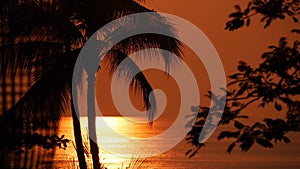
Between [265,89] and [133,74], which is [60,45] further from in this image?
[265,89]

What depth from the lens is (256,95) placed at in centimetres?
432

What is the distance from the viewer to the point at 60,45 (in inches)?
516

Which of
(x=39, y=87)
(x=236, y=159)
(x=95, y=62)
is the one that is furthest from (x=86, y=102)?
(x=236, y=159)

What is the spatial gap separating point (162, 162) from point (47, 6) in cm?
8971

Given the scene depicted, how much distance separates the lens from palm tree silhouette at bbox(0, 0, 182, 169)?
12242mm

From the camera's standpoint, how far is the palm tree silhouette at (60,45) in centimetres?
1224

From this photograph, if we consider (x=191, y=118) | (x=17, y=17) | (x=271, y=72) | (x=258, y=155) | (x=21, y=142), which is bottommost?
(x=258, y=155)

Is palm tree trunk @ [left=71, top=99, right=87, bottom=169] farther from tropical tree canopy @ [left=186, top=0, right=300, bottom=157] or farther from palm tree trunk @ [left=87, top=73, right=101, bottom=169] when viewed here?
tropical tree canopy @ [left=186, top=0, right=300, bottom=157]

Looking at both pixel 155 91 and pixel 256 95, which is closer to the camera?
pixel 256 95

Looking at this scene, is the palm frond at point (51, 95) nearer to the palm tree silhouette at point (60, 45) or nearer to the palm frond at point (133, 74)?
the palm tree silhouette at point (60, 45)

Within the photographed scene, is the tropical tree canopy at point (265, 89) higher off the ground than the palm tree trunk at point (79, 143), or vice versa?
the tropical tree canopy at point (265, 89)

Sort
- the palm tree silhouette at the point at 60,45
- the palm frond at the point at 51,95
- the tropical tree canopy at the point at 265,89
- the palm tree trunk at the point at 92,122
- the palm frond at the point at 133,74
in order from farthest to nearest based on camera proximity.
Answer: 1. the palm tree trunk at the point at 92,122
2. the palm frond at the point at 133,74
3. the palm tree silhouette at the point at 60,45
4. the palm frond at the point at 51,95
5. the tropical tree canopy at the point at 265,89

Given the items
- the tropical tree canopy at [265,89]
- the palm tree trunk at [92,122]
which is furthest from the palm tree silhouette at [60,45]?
the tropical tree canopy at [265,89]

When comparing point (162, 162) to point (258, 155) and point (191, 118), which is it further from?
point (191, 118)
